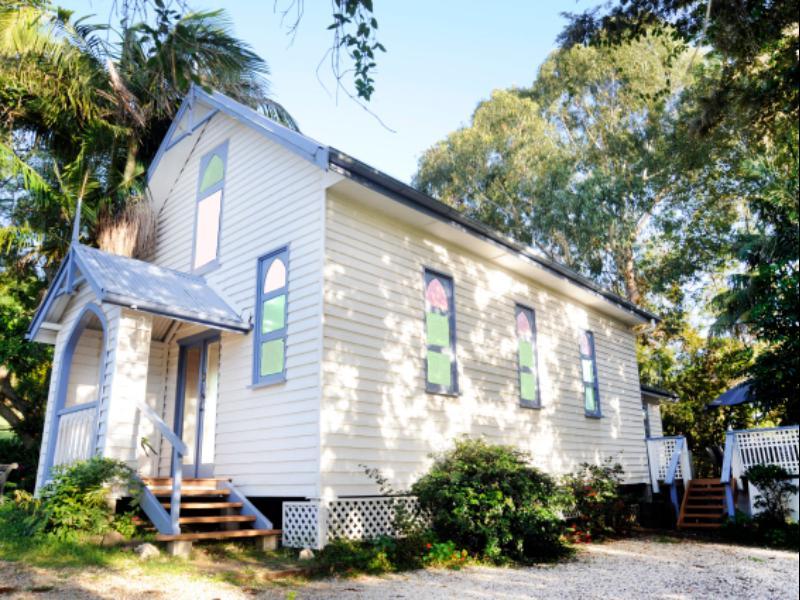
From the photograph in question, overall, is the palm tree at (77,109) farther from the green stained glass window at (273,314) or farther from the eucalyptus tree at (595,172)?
the eucalyptus tree at (595,172)

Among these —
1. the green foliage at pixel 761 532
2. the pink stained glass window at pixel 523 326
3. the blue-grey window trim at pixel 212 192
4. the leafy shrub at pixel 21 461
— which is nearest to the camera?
the blue-grey window trim at pixel 212 192

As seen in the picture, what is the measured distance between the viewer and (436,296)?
11.0 m

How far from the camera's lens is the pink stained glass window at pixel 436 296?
10.8 m

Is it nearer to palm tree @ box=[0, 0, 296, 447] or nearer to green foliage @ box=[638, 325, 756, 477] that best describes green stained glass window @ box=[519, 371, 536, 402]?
palm tree @ box=[0, 0, 296, 447]

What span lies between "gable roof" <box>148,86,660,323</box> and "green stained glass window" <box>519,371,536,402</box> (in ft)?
7.20

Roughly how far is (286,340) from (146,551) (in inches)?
129

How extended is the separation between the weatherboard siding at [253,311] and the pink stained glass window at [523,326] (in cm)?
526

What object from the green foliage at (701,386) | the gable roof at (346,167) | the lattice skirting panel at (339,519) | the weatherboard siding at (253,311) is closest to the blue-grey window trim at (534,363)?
the gable roof at (346,167)

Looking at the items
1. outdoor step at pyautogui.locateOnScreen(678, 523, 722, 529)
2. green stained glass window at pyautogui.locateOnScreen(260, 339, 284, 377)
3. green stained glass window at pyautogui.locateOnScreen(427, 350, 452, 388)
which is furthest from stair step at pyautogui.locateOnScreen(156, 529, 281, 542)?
outdoor step at pyautogui.locateOnScreen(678, 523, 722, 529)

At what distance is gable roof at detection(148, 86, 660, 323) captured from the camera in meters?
8.95

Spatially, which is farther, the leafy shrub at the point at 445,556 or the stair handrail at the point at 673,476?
the stair handrail at the point at 673,476

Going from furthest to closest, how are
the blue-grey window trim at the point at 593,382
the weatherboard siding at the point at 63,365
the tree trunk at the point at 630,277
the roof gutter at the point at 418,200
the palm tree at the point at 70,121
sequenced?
A: the tree trunk at the point at 630,277 < the blue-grey window trim at the point at 593,382 < the palm tree at the point at 70,121 < the roof gutter at the point at 418,200 < the weatherboard siding at the point at 63,365

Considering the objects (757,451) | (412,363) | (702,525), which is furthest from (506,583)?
(757,451)

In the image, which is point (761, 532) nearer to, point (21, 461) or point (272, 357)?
point (272, 357)
